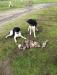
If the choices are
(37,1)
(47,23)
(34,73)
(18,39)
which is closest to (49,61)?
(34,73)

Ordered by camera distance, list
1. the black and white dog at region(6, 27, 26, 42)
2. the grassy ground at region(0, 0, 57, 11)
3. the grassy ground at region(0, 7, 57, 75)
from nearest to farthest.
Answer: the grassy ground at region(0, 7, 57, 75)
the black and white dog at region(6, 27, 26, 42)
the grassy ground at region(0, 0, 57, 11)

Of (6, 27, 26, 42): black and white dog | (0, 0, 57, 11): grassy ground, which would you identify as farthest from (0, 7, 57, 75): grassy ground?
(0, 0, 57, 11): grassy ground

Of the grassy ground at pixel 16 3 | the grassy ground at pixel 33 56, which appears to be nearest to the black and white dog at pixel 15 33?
the grassy ground at pixel 33 56

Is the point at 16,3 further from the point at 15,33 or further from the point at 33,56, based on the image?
the point at 33,56

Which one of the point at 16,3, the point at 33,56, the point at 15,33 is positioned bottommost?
the point at 16,3

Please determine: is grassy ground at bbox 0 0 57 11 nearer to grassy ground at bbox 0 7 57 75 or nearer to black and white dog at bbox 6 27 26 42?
grassy ground at bbox 0 7 57 75

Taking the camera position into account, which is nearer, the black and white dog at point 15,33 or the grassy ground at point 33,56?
the grassy ground at point 33,56

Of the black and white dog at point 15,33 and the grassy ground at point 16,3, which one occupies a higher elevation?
the black and white dog at point 15,33

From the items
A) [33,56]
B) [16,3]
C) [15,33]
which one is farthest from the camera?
[16,3]

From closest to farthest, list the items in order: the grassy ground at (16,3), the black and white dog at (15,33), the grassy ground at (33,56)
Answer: the grassy ground at (33,56), the black and white dog at (15,33), the grassy ground at (16,3)

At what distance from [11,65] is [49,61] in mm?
4065

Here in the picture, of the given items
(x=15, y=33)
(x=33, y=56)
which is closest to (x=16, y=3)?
(x=15, y=33)

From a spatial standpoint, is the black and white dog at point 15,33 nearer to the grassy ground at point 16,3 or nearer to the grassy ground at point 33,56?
the grassy ground at point 33,56

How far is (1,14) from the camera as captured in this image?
167 feet
